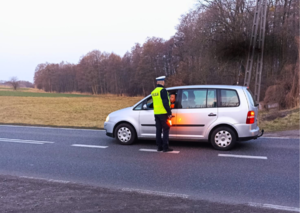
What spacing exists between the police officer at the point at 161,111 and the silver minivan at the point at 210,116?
1.76 ft

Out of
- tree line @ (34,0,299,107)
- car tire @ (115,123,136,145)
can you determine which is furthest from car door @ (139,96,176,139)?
tree line @ (34,0,299,107)

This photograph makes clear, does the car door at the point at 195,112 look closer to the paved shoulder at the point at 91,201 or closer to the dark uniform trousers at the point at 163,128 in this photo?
the dark uniform trousers at the point at 163,128

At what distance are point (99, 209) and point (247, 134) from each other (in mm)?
4849

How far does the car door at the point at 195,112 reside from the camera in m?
7.67

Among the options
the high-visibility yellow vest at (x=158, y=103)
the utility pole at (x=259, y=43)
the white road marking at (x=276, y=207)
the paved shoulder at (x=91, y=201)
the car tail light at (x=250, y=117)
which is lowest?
the white road marking at (x=276, y=207)

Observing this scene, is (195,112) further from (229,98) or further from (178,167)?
(178,167)

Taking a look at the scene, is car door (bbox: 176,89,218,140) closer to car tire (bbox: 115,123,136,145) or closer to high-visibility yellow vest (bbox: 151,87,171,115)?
high-visibility yellow vest (bbox: 151,87,171,115)

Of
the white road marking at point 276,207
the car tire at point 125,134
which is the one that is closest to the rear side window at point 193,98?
the car tire at point 125,134

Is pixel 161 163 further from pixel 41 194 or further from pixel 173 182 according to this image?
pixel 41 194

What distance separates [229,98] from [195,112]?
3.27ft

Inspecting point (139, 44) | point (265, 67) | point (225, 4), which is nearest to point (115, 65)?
point (139, 44)

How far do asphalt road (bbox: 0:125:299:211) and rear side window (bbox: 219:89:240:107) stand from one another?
4.15 ft

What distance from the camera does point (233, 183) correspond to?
509 centimetres

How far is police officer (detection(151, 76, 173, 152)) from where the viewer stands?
729 centimetres
